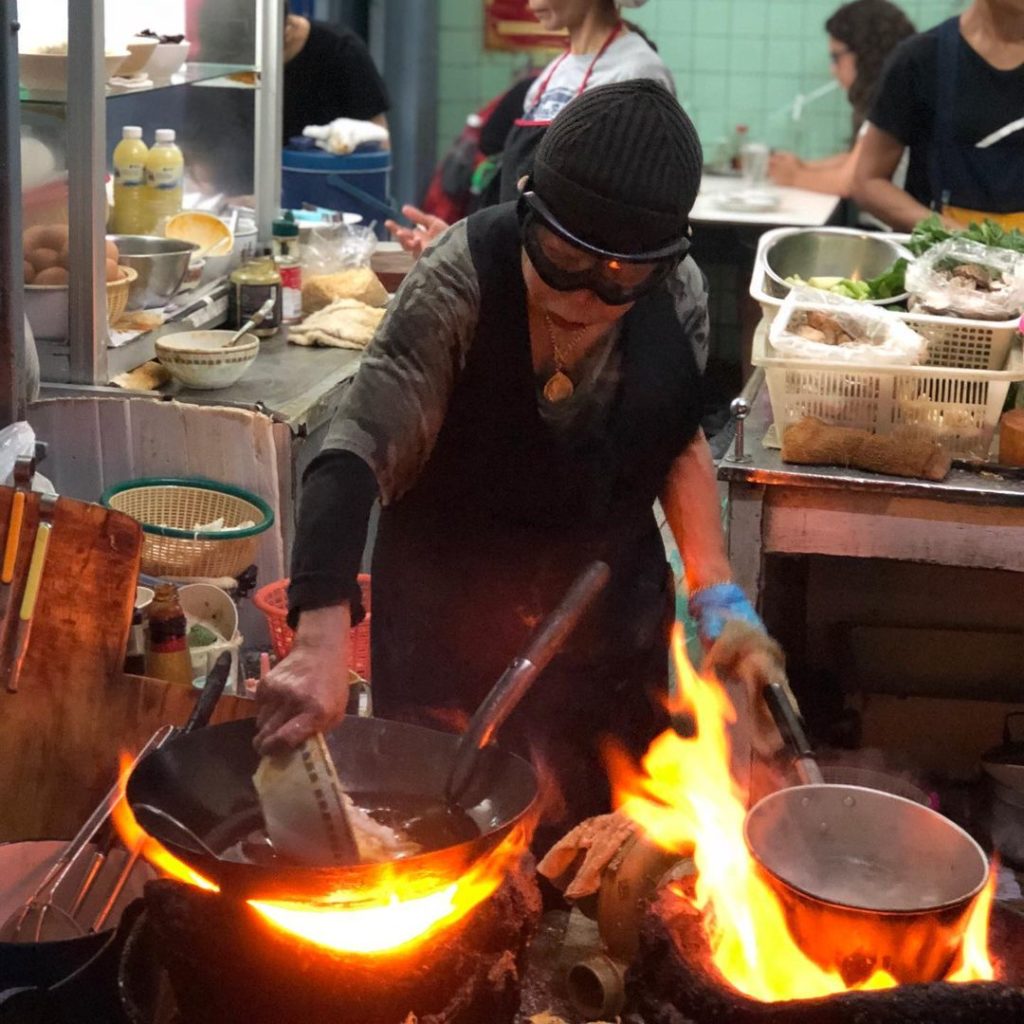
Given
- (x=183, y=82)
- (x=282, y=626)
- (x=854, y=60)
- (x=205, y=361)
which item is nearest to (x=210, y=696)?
→ (x=282, y=626)

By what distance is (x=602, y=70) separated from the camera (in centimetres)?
482

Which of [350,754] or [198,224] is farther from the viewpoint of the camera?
[198,224]

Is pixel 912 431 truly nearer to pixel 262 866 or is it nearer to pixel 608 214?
pixel 608 214

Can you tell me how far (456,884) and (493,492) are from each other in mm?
903

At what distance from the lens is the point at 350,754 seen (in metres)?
2.06

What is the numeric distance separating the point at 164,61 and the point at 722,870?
334 cm

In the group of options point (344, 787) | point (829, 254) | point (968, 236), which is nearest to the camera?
point (344, 787)

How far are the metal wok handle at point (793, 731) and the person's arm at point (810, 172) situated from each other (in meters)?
6.46

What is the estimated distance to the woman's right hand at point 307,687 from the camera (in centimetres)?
185

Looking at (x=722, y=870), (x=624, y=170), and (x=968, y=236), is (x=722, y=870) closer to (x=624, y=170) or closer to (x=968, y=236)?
(x=624, y=170)

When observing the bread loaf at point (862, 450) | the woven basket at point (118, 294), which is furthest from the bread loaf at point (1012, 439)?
the woven basket at point (118, 294)

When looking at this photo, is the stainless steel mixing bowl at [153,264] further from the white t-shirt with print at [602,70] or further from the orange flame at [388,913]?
the orange flame at [388,913]

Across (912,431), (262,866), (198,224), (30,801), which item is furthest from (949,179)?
(262,866)

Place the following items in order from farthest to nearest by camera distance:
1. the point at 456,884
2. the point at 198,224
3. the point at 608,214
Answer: the point at 198,224, the point at 608,214, the point at 456,884
